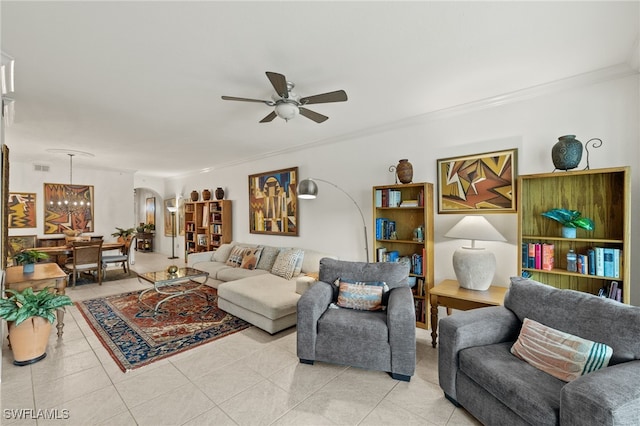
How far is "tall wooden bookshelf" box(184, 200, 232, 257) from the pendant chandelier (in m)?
2.25

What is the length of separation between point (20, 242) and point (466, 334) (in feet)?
27.1

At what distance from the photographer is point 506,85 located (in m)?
2.64

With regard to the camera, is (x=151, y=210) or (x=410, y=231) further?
(x=151, y=210)

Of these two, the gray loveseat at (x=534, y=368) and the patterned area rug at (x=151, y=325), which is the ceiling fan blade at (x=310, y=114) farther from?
the patterned area rug at (x=151, y=325)

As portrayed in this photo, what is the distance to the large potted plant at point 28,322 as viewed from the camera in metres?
2.40

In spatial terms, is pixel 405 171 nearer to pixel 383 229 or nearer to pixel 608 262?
pixel 383 229

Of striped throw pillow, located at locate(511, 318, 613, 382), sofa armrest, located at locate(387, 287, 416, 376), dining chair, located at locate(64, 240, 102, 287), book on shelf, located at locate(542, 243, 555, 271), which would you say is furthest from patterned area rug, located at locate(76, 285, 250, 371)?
book on shelf, located at locate(542, 243, 555, 271)

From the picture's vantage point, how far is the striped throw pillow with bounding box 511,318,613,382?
4.96ft

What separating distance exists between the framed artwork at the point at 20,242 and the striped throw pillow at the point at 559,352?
330 inches

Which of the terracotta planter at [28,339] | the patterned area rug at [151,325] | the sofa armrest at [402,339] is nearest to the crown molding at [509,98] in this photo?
the sofa armrest at [402,339]

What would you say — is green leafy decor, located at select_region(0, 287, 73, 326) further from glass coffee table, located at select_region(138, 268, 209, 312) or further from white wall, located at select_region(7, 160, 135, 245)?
white wall, located at select_region(7, 160, 135, 245)

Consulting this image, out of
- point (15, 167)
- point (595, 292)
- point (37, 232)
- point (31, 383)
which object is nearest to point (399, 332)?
point (595, 292)

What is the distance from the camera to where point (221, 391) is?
2129mm

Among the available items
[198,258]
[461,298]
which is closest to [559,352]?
[461,298]
